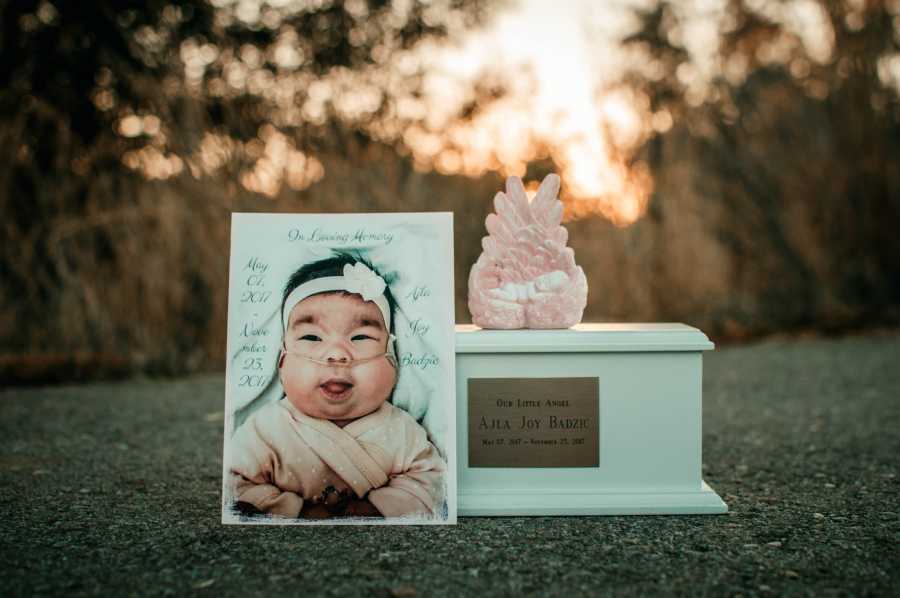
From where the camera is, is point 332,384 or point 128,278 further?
point 128,278

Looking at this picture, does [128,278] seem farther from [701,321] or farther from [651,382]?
[701,321]

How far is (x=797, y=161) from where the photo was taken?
7.14 metres

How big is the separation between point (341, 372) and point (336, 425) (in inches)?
6.2

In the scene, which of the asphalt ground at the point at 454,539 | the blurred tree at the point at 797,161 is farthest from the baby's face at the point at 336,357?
the blurred tree at the point at 797,161

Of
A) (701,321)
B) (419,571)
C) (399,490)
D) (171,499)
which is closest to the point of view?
(419,571)

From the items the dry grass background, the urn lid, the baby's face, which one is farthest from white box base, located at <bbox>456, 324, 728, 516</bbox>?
the dry grass background

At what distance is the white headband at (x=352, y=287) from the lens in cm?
216

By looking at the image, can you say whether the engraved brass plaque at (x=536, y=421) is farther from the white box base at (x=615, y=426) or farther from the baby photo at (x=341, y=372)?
the baby photo at (x=341, y=372)

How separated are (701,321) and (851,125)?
242 centimetres

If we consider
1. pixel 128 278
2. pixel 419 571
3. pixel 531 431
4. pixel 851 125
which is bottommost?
pixel 419 571

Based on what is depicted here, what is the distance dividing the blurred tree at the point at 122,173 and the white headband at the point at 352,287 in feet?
11.5

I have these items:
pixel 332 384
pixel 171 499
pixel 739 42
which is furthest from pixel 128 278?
pixel 739 42

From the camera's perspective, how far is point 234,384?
216 cm

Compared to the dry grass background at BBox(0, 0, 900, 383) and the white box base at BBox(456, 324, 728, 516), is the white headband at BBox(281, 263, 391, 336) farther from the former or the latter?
the dry grass background at BBox(0, 0, 900, 383)
